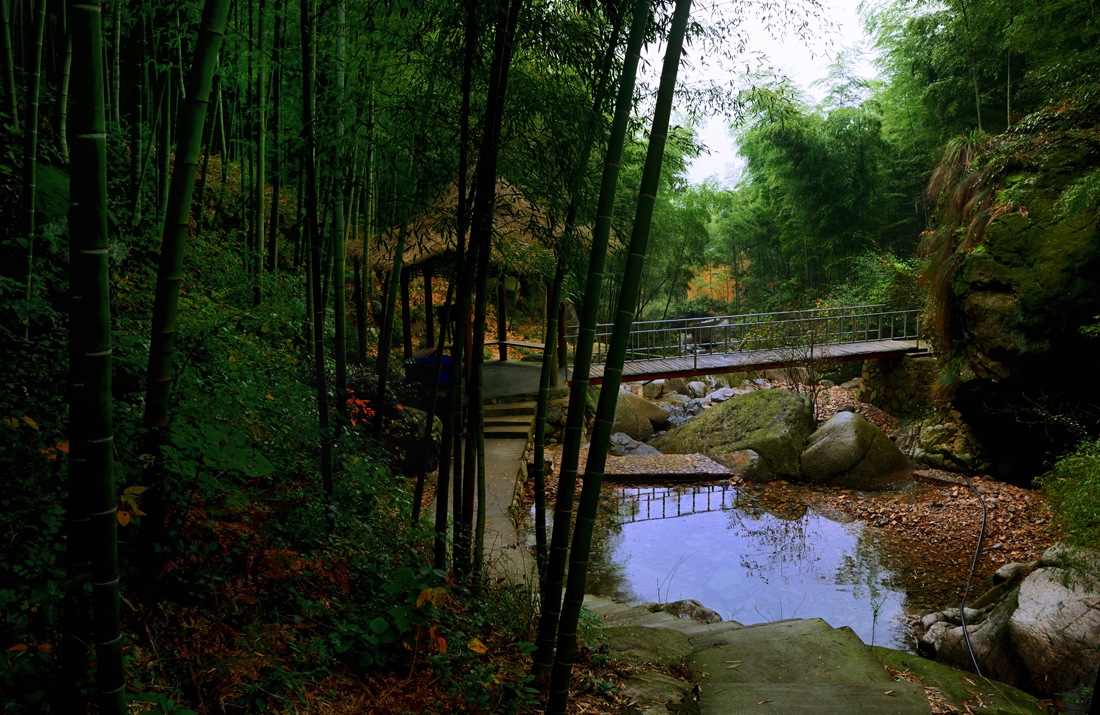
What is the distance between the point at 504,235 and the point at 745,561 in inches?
150

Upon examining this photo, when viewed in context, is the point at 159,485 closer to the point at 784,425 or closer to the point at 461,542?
the point at 461,542

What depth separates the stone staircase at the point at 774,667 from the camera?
2.11m

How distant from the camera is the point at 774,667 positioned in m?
2.69

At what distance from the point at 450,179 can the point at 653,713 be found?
232cm

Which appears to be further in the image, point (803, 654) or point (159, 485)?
point (803, 654)

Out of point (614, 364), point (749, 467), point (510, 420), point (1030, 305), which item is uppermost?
point (1030, 305)

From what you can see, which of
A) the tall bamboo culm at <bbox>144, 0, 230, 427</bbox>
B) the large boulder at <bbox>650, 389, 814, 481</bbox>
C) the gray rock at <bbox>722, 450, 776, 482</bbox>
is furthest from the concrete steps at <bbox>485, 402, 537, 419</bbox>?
the tall bamboo culm at <bbox>144, 0, 230, 427</bbox>

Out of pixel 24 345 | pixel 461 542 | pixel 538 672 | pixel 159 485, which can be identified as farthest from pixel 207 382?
pixel 538 672

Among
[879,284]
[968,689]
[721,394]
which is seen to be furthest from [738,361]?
[968,689]

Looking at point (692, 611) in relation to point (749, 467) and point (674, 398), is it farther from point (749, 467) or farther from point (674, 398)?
point (674, 398)

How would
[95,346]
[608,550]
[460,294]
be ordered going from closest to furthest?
[95,346]
[460,294]
[608,550]

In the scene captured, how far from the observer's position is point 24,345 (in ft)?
6.75

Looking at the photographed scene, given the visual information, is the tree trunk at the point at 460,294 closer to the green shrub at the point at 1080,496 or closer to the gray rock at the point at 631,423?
the green shrub at the point at 1080,496

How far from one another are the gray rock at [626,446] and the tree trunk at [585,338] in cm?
676
